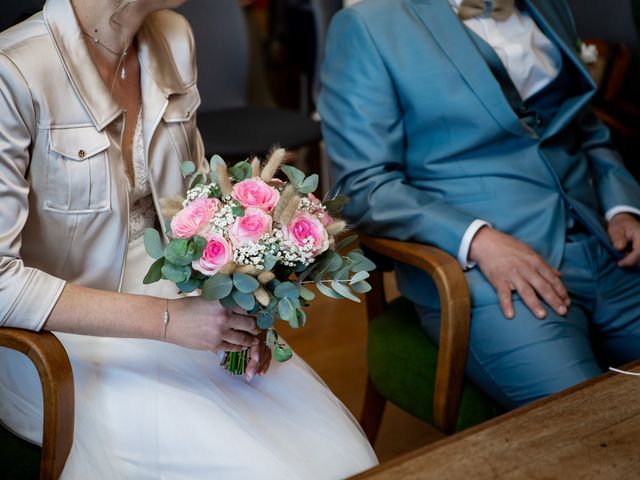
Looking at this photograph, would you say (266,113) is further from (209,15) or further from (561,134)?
(561,134)

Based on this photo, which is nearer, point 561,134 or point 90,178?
point 90,178

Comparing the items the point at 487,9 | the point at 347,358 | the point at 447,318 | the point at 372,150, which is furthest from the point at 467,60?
the point at 347,358

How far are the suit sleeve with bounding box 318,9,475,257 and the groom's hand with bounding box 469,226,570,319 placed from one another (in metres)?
0.06

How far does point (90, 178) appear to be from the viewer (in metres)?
1.58

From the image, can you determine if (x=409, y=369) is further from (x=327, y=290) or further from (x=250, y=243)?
(x=250, y=243)

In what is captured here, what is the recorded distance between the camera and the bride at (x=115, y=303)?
1.46m

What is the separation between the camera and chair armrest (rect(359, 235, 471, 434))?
185cm

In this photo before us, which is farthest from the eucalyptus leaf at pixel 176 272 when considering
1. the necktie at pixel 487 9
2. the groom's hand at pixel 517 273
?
the necktie at pixel 487 9

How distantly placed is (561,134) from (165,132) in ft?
3.33

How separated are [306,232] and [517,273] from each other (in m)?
0.71

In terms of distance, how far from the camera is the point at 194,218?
135 centimetres

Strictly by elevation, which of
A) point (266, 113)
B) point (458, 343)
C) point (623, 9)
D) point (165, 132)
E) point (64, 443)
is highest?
point (165, 132)

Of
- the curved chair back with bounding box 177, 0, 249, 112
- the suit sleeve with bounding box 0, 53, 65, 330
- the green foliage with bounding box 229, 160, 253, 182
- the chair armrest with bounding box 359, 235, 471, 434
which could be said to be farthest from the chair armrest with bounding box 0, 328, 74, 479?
the curved chair back with bounding box 177, 0, 249, 112

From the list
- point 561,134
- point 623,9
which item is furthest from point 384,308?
point 623,9
